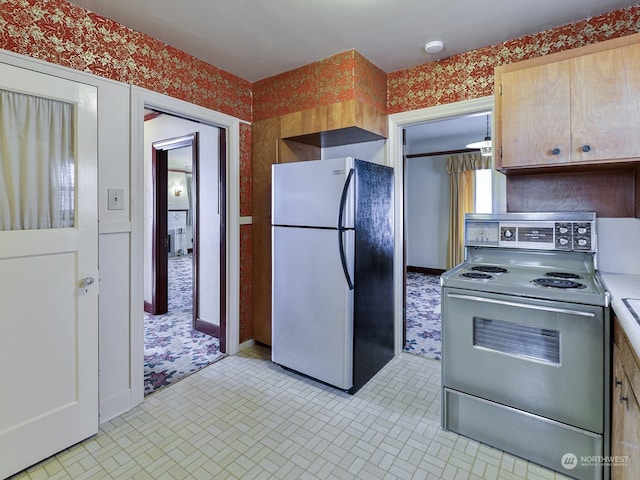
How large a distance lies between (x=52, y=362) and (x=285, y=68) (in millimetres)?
2557

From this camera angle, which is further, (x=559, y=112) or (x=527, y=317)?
(x=559, y=112)

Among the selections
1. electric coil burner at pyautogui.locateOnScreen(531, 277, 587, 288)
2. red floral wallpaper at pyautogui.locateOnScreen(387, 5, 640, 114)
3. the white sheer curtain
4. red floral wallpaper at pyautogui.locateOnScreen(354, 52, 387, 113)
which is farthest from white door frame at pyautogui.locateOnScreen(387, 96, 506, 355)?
the white sheer curtain

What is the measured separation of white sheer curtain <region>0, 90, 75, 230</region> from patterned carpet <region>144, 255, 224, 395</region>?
142 centimetres

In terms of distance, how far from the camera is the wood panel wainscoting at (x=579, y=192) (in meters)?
1.99

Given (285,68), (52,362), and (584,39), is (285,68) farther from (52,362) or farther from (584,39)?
(52,362)

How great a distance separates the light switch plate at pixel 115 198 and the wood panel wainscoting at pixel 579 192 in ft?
8.49

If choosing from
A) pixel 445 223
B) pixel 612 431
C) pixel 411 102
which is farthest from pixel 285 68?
pixel 445 223

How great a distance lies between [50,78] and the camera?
1698mm

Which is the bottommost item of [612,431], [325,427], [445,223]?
[325,427]

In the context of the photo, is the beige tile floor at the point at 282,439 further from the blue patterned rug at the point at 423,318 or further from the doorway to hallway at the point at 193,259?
the blue patterned rug at the point at 423,318

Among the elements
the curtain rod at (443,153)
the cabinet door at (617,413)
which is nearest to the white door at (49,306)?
the cabinet door at (617,413)

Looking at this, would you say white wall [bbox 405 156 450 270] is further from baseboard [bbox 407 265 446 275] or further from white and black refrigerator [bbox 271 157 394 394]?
white and black refrigerator [bbox 271 157 394 394]

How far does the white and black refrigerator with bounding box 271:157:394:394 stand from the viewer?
2277 millimetres

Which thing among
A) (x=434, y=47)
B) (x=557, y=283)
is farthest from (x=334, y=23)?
(x=557, y=283)
